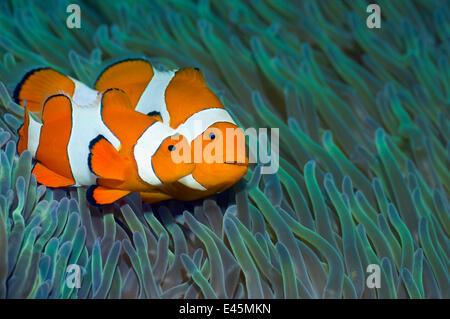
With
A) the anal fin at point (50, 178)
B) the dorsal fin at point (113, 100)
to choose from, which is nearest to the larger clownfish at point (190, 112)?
the dorsal fin at point (113, 100)

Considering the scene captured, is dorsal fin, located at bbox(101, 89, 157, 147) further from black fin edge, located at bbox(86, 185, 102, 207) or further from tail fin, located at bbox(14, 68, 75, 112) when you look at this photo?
tail fin, located at bbox(14, 68, 75, 112)

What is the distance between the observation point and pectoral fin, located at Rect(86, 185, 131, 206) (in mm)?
1082

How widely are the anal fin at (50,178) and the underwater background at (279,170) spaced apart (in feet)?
0.09

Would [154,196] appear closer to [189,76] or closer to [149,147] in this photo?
[149,147]

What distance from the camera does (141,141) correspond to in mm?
1042

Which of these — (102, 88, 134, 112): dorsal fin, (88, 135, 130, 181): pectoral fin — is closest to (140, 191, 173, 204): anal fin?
(88, 135, 130, 181): pectoral fin

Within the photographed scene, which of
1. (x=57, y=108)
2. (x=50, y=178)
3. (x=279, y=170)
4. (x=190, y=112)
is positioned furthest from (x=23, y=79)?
(x=279, y=170)

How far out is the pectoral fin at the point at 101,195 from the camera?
1082mm

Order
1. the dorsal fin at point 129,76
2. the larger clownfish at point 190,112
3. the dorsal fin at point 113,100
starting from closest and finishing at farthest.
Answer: the larger clownfish at point 190,112, the dorsal fin at point 113,100, the dorsal fin at point 129,76

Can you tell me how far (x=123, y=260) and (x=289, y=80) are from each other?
0.89m

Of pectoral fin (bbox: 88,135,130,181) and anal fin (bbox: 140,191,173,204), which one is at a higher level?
pectoral fin (bbox: 88,135,130,181)

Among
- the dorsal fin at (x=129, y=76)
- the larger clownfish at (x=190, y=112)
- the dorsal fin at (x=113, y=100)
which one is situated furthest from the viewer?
the dorsal fin at (x=129, y=76)

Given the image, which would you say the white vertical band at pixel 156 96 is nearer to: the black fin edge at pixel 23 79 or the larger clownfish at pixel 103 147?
the larger clownfish at pixel 103 147
